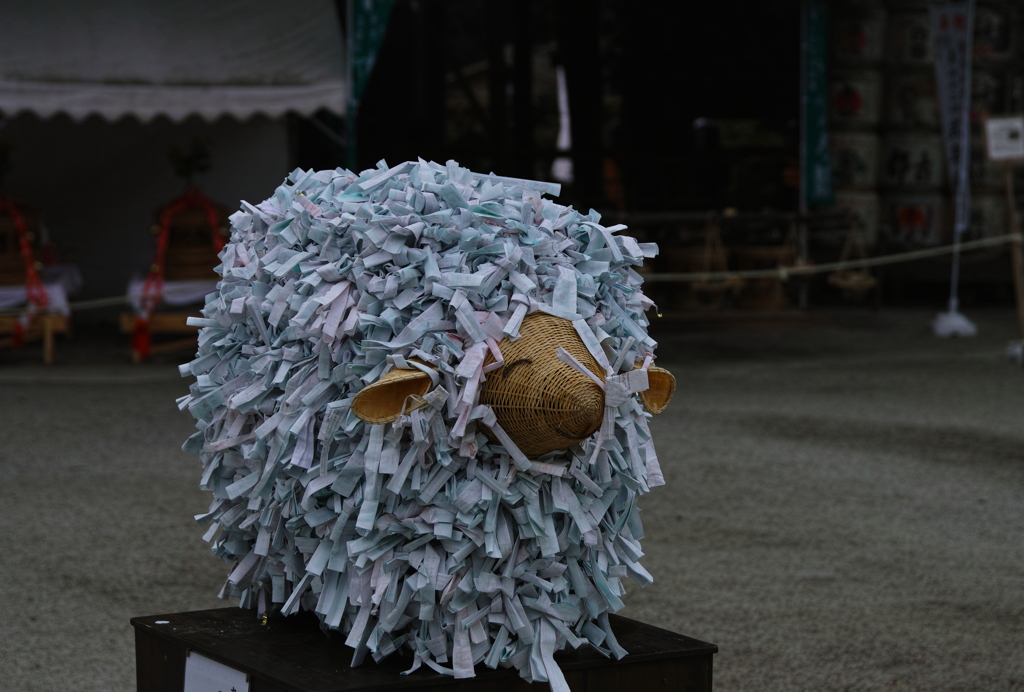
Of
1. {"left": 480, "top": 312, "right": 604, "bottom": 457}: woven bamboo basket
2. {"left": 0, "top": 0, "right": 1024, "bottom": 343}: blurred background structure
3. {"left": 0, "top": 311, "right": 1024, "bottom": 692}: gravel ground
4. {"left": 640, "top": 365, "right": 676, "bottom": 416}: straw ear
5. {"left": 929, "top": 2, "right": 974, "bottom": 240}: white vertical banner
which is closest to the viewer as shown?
{"left": 480, "top": 312, "right": 604, "bottom": 457}: woven bamboo basket

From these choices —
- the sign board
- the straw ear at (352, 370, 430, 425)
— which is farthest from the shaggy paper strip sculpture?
the sign board

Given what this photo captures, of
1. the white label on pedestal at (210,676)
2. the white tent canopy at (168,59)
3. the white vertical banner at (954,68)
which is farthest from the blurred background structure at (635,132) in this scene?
the white label on pedestal at (210,676)

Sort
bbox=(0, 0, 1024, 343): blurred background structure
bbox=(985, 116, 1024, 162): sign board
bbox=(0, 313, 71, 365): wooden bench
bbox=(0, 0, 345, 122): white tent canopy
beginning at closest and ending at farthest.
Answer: bbox=(0, 0, 345, 122): white tent canopy
bbox=(0, 313, 71, 365): wooden bench
bbox=(985, 116, 1024, 162): sign board
bbox=(0, 0, 1024, 343): blurred background structure

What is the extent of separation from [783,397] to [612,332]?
4984mm

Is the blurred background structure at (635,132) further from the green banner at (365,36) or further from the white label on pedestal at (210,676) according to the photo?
the white label on pedestal at (210,676)

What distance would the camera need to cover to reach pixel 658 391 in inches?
88.7

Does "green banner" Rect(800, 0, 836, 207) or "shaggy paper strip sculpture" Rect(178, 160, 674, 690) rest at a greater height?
"green banner" Rect(800, 0, 836, 207)

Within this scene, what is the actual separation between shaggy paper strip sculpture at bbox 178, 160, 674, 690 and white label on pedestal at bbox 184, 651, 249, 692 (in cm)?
16

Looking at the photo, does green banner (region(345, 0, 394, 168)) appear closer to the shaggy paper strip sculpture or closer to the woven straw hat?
the shaggy paper strip sculpture

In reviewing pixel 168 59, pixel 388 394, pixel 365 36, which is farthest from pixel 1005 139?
pixel 388 394

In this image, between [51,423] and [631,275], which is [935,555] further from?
[51,423]

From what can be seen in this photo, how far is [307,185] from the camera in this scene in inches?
96.3

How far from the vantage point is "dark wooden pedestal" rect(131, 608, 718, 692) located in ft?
6.70

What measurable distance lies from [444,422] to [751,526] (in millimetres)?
2641
